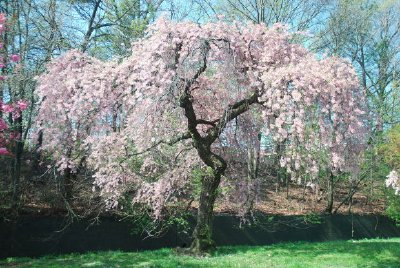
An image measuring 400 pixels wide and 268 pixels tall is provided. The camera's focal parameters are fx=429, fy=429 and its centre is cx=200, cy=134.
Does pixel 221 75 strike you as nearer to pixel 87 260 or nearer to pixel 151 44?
pixel 151 44

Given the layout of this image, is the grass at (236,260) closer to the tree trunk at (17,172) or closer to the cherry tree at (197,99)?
the cherry tree at (197,99)

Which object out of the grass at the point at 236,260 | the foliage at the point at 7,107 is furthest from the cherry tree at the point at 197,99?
the grass at the point at 236,260

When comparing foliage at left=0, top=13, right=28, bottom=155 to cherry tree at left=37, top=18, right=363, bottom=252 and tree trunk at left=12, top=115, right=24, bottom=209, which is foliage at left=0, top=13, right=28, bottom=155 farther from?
cherry tree at left=37, top=18, right=363, bottom=252

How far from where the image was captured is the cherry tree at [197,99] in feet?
22.6

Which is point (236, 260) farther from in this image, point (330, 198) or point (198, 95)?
point (330, 198)

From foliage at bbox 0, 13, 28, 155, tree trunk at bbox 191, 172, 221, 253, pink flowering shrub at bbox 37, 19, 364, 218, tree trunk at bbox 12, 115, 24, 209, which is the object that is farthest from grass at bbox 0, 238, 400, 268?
foliage at bbox 0, 13, 28, 155

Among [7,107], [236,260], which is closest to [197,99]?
[236,260]

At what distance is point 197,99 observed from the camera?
9695mm

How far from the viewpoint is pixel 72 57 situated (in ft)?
27.0

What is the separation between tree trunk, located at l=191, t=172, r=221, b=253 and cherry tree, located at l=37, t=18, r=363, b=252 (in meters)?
0.02

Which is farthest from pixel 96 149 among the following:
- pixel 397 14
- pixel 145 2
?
pixel 397 14

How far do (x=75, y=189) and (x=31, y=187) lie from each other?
111 cm

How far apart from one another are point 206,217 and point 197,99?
2.62 metres

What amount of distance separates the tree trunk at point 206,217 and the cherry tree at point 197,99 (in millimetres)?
21
